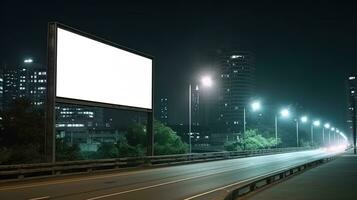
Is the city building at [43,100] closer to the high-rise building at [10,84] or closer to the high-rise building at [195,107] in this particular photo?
the high-rise building at [10,84]

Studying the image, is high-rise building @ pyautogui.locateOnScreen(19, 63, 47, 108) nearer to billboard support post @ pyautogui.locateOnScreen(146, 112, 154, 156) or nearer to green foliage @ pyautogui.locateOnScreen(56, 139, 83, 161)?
billboard support post @ pyautogui.locateOnScreen(146, 112, 154, 156)

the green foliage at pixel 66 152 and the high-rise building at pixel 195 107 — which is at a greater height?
the high-rise building at pixel 195 107

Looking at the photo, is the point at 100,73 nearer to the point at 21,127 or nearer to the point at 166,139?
the point at 21,127

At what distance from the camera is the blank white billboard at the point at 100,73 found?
112ft

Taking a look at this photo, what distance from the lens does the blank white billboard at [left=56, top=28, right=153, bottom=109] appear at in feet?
112

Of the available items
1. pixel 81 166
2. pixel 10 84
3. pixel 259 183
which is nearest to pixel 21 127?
pixel 81 166

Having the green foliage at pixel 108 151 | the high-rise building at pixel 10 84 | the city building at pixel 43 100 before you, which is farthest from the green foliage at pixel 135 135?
the high-rise building at pixel 10 84

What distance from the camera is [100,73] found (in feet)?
125

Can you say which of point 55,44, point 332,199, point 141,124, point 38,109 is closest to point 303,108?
point 141,124

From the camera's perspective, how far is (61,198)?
1816 centimetres

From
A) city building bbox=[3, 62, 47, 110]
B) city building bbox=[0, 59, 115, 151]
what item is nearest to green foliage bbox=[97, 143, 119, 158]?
city building bbox=[0, 59, 115, 151]

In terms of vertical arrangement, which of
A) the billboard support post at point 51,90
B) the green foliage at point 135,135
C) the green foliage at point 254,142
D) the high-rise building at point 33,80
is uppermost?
the high-rise building at point 33,80

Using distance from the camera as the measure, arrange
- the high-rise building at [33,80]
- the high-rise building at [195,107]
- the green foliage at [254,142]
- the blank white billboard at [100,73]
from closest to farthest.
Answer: the blank white billboard at [100,73]
the green foliage at [254,142]
the high-rise building at [33,80]
the high-rise building at [195,107]

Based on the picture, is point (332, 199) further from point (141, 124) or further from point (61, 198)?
point (141, 124)
